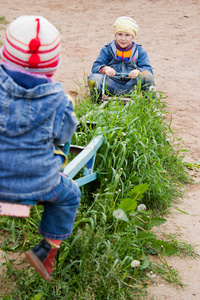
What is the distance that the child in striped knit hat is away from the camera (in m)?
1.62

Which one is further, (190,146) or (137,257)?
(190,146)

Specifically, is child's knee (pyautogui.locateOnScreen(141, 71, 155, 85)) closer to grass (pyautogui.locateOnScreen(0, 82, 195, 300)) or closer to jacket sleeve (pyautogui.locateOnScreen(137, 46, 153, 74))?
jacket sleeve (pyautogui.locateOnScreen(137, 46, 153, 74))

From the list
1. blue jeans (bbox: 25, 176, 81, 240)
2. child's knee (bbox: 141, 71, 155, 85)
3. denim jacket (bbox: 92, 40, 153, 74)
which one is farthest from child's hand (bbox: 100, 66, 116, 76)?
blue jeans (bbox: 25, 176, 81, 240)

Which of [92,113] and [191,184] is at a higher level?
[92,113]

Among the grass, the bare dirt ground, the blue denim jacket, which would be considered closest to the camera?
the blue denim jacket

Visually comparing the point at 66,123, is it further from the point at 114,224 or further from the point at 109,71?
the point at 109,71

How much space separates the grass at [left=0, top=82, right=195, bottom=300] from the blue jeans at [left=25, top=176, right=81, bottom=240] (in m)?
0.22

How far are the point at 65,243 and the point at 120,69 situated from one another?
289 centimetres

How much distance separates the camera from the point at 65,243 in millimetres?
2287

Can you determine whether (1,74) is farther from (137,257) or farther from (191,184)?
(191,184)

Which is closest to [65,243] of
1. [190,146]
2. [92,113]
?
[92,113]

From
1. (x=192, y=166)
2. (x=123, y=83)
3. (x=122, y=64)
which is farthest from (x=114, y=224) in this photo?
(x=122, y=64)

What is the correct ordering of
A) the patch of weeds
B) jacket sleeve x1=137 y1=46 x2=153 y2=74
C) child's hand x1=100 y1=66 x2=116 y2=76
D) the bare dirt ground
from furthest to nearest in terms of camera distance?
jacket sleeve x1=137 y1=46 x2=153 y2=74 < child's hand x1=100 y1=66 x2=116 y2=76 < the patch of weeds < the bare dirt ground

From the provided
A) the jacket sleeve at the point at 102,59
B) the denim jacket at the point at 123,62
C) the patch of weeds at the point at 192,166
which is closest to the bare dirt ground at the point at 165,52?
the patch of weeds at the point at 192,166
